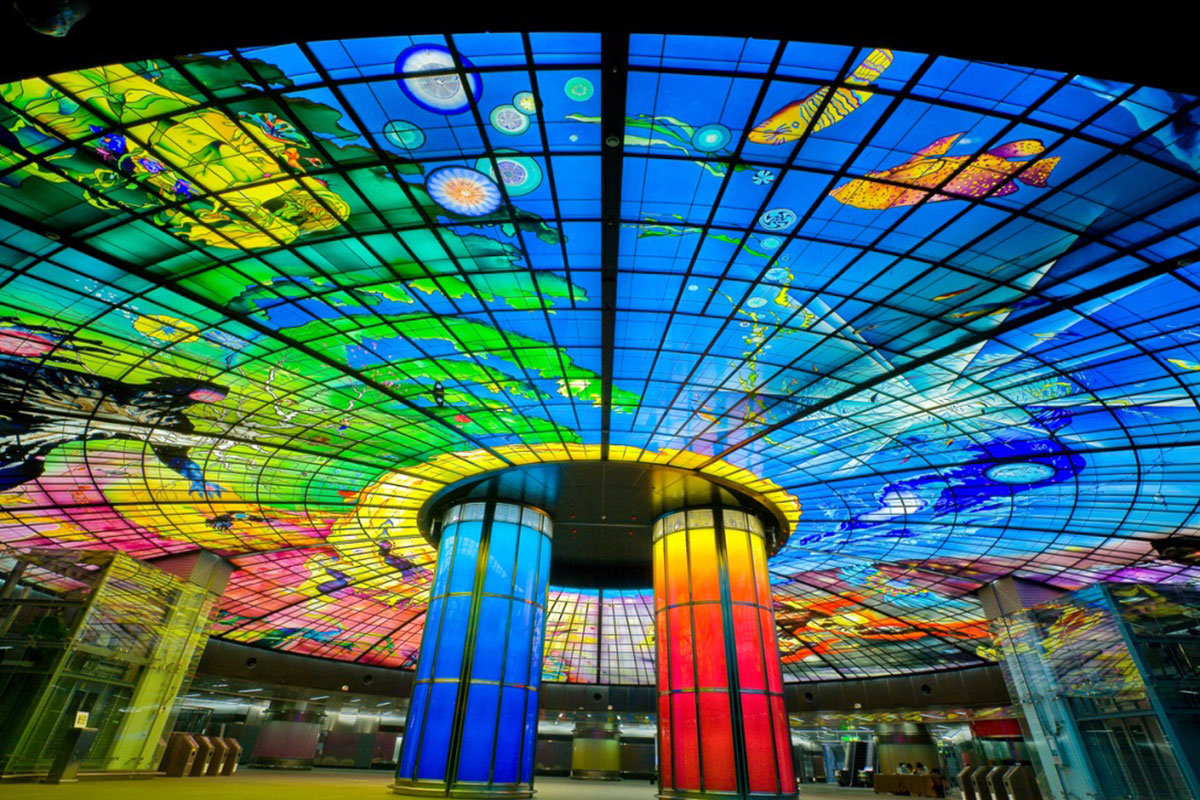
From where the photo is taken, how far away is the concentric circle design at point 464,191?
14.3 meters

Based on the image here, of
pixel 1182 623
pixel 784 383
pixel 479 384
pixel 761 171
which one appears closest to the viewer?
pixel 761 171

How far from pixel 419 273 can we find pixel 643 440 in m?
13.7

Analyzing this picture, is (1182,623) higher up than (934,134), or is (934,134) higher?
(934,134)

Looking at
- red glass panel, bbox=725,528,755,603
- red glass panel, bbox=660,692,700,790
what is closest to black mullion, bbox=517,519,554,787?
red glass panel, bbox=660,692,700,790

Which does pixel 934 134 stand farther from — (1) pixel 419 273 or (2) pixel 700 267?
(1) pixel 419 273

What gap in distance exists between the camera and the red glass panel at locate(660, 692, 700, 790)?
24.5m

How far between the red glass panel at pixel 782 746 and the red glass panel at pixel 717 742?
2.12 m


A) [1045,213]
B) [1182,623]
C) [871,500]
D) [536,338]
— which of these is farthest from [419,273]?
[1182,623]

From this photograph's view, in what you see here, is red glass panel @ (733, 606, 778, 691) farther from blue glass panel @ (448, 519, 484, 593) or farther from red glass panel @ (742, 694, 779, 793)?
blue glass panel @ (448, 519, 484, 593)

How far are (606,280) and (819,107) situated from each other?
737 centimetres

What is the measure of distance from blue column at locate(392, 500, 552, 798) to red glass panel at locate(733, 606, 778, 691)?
9432 millimetres

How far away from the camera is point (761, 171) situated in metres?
13.8

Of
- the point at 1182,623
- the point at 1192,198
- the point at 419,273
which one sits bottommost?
the point at 1182,623

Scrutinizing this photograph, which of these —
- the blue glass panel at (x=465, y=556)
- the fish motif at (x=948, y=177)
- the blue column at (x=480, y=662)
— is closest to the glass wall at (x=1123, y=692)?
the fish motif at (x=948, y=177)
